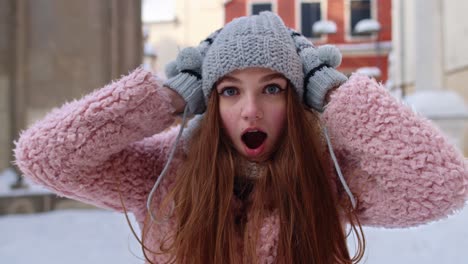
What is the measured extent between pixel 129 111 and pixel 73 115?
0.10m

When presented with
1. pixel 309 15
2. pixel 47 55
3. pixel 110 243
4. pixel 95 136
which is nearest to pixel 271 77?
pixel 95 136

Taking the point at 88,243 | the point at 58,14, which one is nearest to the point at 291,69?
the point at 88,243

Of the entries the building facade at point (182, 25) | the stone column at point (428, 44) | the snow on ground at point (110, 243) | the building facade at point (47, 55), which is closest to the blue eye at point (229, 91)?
the snow on ground at point (110, 243)

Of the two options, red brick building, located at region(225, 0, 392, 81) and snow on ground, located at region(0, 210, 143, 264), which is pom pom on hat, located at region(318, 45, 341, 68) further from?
red brick building, located at region(225, 0, 392, 81)

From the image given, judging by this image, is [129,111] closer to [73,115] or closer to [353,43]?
[73,115]

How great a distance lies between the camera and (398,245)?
219 centimetres

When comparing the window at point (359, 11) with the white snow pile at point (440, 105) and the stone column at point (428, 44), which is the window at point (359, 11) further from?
the white snow pile at point (440, 105)

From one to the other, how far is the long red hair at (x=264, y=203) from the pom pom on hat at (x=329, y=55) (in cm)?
9

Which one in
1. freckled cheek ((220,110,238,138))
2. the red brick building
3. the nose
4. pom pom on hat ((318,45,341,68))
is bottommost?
freckled cheek ((220,110,238,138))

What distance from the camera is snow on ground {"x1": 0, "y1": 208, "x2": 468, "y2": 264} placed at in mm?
2049

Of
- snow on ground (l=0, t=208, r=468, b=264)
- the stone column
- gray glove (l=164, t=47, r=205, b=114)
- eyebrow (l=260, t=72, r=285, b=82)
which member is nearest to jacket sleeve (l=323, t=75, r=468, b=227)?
eyebrow (l=260, t=72, r=285, b=82)

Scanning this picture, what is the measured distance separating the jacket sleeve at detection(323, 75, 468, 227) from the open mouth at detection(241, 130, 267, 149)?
0.13 m

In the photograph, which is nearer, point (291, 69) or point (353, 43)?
point (291, 69)

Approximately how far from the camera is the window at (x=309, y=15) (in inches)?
520
